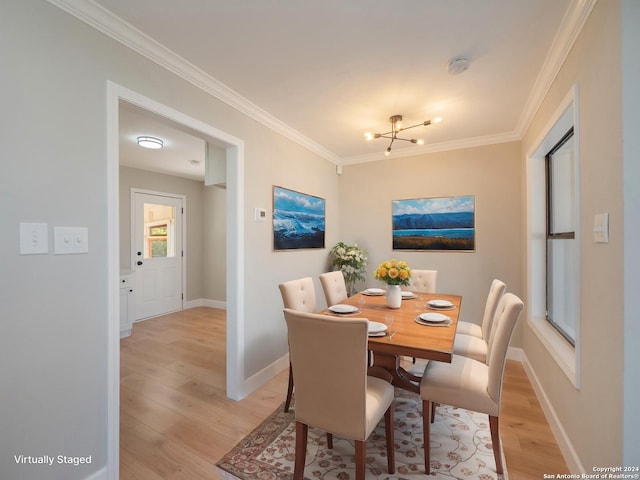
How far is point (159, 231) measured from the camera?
5.19m

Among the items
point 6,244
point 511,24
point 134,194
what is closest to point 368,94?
point 511,24

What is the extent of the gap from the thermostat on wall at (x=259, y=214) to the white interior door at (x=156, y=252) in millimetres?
3192

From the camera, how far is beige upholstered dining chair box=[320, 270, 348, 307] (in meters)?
2.77

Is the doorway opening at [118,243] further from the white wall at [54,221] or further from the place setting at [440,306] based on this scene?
the place setting at [440,306]

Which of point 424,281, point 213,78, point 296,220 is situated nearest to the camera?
point 213,78

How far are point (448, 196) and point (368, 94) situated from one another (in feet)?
6.07

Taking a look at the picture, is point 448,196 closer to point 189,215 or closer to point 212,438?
point 212,438

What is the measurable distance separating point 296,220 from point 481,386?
2.34 m

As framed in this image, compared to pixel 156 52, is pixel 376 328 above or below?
below

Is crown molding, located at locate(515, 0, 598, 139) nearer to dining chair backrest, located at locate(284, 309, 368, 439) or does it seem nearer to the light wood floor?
dining chair backrest, located at locate(284, 309, 368, 439)

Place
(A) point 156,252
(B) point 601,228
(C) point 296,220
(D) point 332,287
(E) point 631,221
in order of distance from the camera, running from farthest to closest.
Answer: (A) point 156,252
(C) point 296,220
(D) point 332,287
(B) point 601,228
(E) point 631,221

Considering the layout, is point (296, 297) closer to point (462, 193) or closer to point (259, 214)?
point (259, 214)

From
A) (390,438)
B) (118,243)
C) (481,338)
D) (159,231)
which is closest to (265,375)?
(390,438)

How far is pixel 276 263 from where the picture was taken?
2986mm
